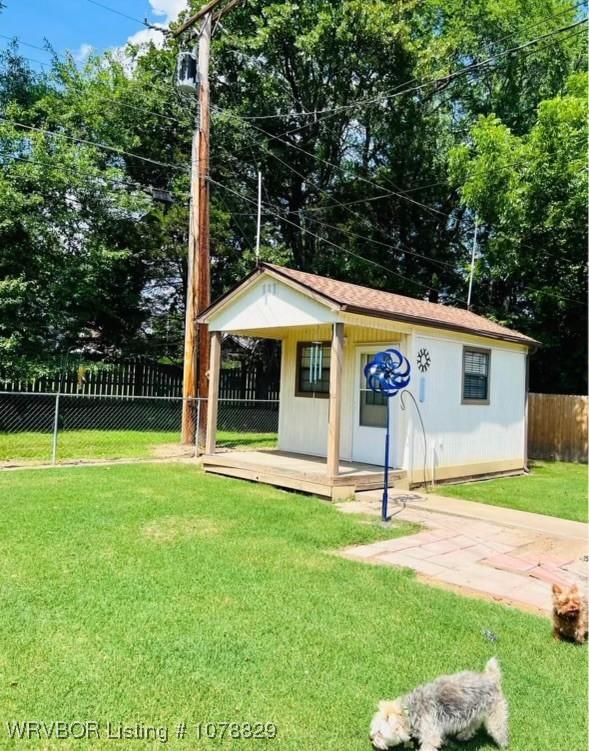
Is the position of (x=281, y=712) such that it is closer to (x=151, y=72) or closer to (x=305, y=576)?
(x=305, y=576)

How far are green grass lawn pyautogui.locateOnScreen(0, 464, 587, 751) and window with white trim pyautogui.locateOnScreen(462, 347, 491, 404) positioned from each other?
4898mm

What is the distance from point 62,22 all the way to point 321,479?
11.4m

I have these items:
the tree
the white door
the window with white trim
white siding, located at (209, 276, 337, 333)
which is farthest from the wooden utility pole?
the tree

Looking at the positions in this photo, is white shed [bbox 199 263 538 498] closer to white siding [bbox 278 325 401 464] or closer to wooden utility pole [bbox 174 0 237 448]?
white siding [bbox 278 325 401 464]

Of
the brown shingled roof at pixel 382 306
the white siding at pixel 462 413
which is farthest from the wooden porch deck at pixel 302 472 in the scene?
the brown shingled roof at pixel 382 306

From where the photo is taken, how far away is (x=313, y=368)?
398 inches

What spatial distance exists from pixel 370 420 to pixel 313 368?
1.59 metres

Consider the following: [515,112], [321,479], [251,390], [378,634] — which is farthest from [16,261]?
[515,112]

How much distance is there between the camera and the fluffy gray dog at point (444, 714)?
7.48ft

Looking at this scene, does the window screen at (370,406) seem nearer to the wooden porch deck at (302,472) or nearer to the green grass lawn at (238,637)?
the wooden porch deck at (302,472)

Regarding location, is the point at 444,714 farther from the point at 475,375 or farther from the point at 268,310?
the point at 475,375

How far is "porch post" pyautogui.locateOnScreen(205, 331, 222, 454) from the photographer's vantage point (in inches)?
374

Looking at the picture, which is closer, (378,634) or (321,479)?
(378,634)

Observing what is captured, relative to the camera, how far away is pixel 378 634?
11.1 feet
